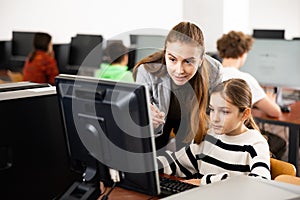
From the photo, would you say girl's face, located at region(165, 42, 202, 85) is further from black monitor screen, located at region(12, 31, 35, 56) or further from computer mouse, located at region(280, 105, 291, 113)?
black monitor screen, located at region(12, 31, 35, 56)

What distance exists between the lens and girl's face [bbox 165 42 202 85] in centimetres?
179

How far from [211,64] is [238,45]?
3.53 feet

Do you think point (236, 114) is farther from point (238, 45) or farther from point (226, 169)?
point (238, 45)

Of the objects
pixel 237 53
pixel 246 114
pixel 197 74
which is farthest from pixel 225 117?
pixel 237 53

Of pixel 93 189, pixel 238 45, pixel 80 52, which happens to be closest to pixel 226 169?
pixel 93 189

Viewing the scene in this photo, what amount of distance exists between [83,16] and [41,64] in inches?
62.2

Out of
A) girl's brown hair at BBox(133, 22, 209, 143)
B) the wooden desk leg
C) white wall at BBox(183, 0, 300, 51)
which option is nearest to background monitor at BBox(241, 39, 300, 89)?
the wooden desk leg

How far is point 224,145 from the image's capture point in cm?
184

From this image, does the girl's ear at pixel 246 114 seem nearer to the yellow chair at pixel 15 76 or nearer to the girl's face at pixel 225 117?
the girl's face at pixel 225 117

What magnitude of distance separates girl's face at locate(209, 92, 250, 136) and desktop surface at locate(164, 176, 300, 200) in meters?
0.74

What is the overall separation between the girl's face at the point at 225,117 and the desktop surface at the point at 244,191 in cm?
74

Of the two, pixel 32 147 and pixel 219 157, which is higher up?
pixel 32 147

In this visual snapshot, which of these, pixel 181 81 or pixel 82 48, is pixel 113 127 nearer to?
pixel 181 81

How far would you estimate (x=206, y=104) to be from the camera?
1940 mm
